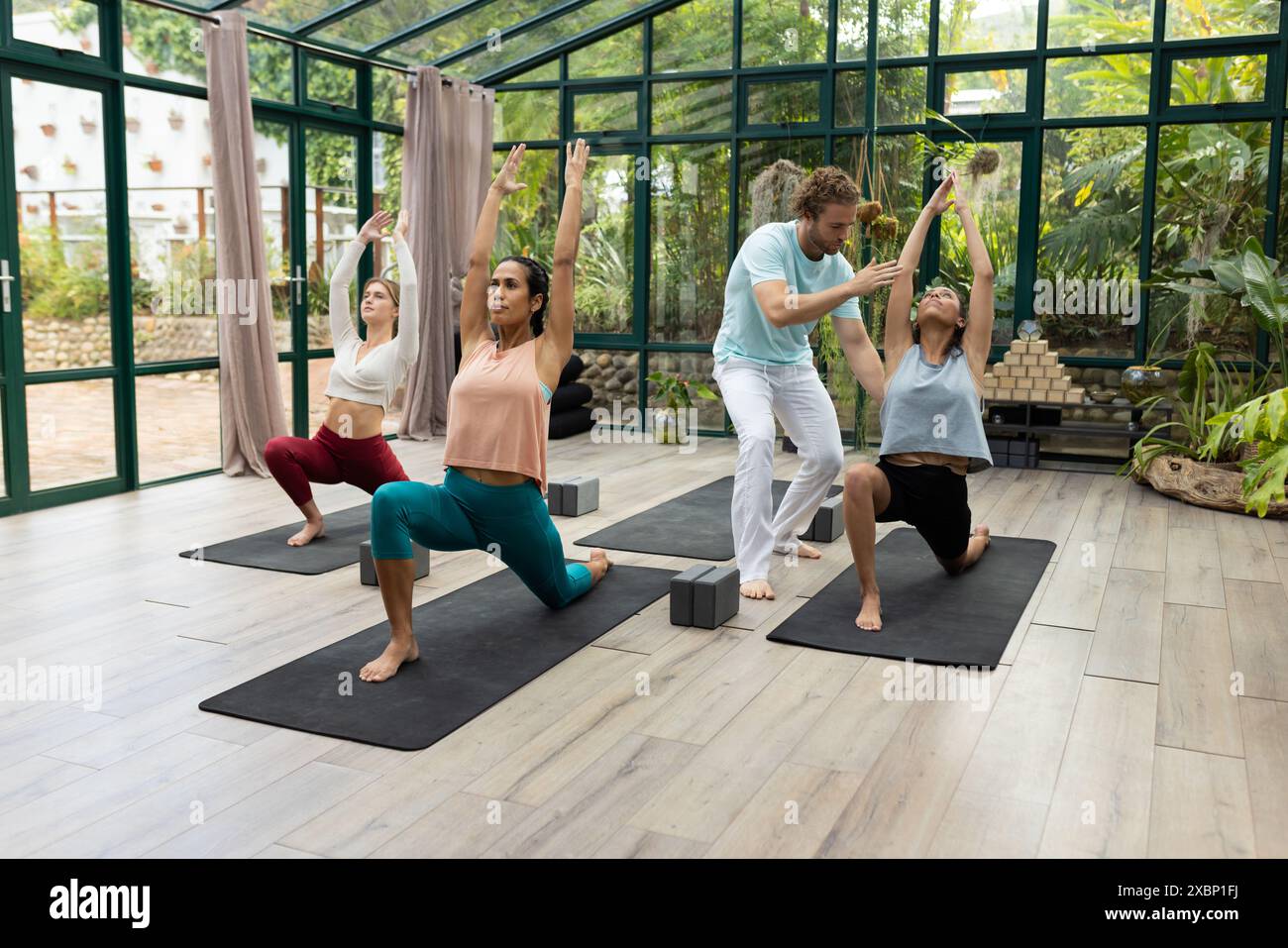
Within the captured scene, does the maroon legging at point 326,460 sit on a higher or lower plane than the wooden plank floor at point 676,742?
higher

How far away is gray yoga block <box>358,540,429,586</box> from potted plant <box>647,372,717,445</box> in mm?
3871

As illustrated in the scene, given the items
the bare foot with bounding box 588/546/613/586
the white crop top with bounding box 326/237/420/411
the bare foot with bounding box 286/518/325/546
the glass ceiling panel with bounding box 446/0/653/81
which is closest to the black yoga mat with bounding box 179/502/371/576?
the bare foot with bounding box 286/518/325/546

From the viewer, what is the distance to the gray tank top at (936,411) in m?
3.77

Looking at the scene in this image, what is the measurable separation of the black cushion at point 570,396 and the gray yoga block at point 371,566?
3.81 metres

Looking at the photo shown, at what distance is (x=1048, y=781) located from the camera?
8.35 feet

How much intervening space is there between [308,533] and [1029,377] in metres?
4.53

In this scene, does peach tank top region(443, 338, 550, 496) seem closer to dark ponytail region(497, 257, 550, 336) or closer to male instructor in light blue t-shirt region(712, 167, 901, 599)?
dark ponytail region(497, 257, 550, 336)

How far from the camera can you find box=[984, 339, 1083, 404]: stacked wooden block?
709cm

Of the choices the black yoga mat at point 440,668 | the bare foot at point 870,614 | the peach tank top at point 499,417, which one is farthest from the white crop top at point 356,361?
the bare foot at point 870,614

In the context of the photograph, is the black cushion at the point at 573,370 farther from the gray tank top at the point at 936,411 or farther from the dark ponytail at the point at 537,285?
the dark ponytail at the point at 537,285

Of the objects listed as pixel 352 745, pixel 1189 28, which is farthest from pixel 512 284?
pixel 1189 28

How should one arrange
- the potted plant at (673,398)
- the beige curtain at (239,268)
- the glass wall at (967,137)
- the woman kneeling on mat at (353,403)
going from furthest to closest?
the potted plant at (673,398) → the glass wall at (967,137) → the beige curtain at (239,268) → the woman kneeling on mat at (353,403)
